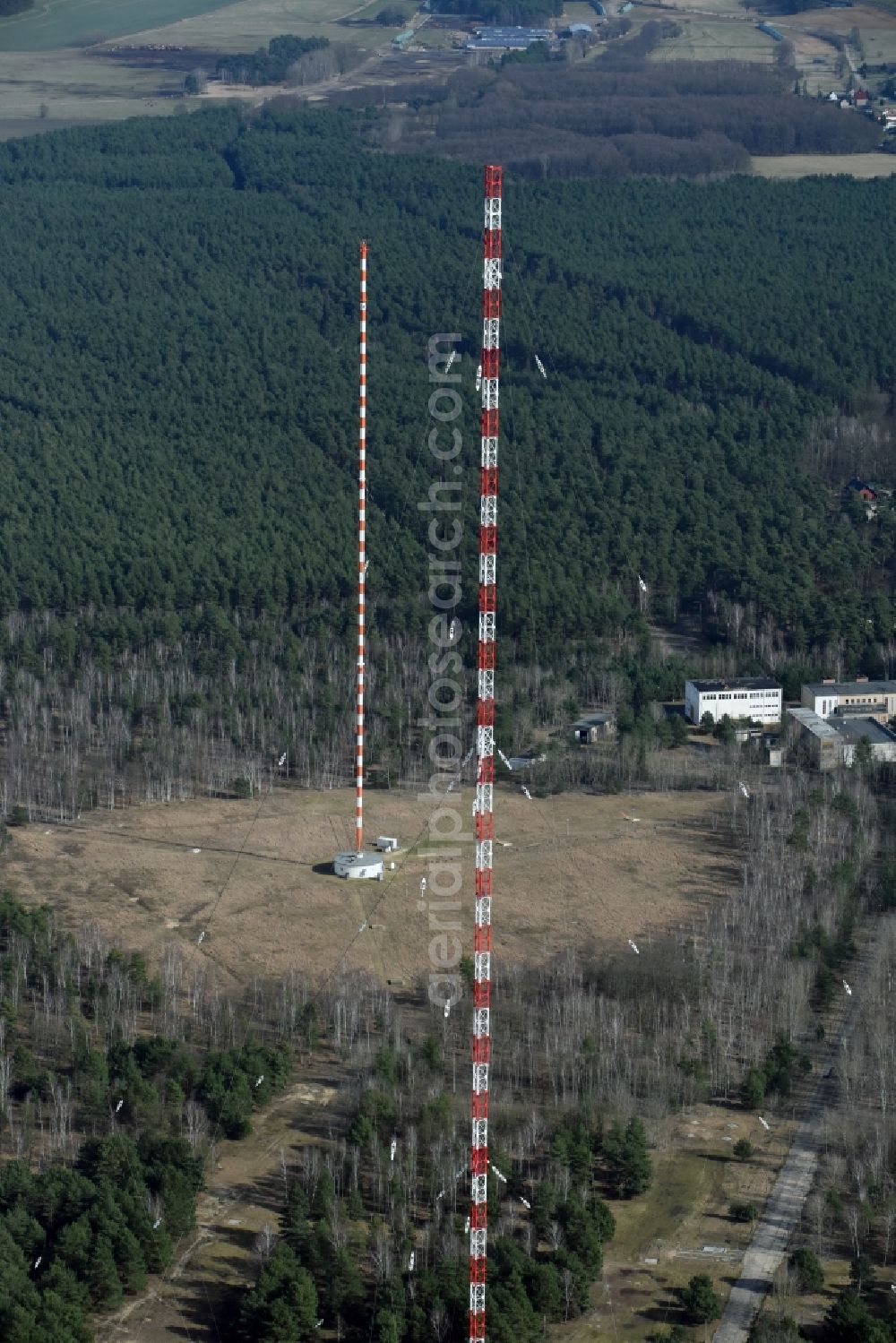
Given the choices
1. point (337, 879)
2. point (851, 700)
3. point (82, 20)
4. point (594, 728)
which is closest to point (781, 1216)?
point (337, 879)

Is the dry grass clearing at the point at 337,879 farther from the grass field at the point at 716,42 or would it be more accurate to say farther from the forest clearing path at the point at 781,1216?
the grass field at the point at 716,42

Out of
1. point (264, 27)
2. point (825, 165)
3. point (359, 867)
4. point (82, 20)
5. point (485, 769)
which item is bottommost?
point (359, 867)

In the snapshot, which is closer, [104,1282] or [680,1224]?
[104,1282]

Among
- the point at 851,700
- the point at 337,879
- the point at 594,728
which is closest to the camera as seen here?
the point at 337,879

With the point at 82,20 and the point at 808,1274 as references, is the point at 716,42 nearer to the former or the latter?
the point at 82,20

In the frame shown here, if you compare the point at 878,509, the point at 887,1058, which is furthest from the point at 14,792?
the point at 878,509

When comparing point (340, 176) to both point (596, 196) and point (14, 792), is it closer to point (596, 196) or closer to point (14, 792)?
point (596, 196)

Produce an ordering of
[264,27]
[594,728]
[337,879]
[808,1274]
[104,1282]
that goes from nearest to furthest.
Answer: [104,1282] < [808,1274] < [337,879] < [594,728] < [264,27]
